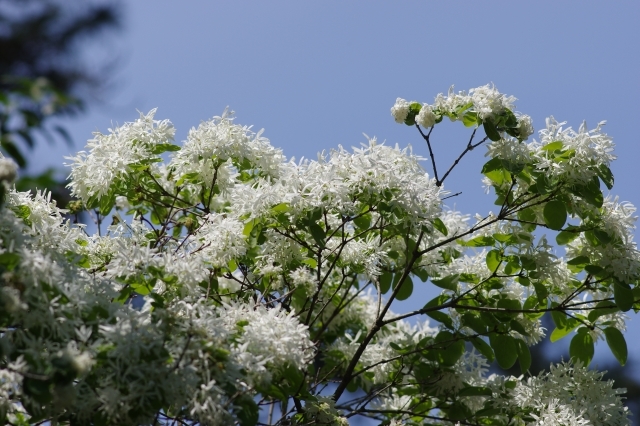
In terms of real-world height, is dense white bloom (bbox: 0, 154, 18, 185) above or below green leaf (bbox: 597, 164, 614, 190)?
below

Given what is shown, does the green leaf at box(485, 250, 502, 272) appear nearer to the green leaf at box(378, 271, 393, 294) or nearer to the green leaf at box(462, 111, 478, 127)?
the green leaf at box(378, 271, 393, 294)

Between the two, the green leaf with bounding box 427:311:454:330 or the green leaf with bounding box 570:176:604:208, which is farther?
the green leaf with bounding box 427:311:454:330

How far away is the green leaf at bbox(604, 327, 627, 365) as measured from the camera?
3793 millimetres

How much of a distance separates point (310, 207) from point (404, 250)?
86 centimetres

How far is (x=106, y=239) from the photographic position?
137 inches

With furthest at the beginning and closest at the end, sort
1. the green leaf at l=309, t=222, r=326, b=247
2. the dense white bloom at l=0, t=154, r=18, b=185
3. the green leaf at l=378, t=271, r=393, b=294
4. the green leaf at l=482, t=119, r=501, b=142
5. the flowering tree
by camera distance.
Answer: the green leaf at l=378, t=271, r=393, b=294
the green leaf at l=482, t=119, r=501, b=142
the green leaf at l=309, t=222, r=326, b=247
the flowering tree
the dense white bloom at l=0, t=154, r=18, b=185

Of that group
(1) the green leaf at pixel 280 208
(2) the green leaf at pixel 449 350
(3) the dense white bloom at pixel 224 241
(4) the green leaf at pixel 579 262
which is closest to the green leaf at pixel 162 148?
(3) the dense white bloom at pixel 224 241

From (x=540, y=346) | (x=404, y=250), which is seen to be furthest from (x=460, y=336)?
(x=540, y=346)

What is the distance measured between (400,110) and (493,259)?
800 mm

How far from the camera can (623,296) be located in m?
3.44

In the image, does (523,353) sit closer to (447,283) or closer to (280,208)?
(447,283)

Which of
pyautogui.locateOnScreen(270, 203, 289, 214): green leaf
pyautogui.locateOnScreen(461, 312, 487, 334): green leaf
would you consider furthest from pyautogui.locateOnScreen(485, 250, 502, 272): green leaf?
pyautogui.locateOnScreen(270, 203, 289, 214): green leaf

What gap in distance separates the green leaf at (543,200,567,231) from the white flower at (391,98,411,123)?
27.7 inches

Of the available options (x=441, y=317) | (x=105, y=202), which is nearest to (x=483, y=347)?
(x=441, y=317)
